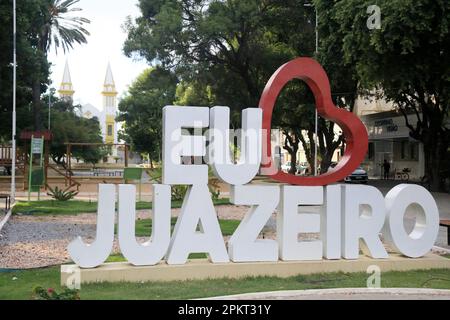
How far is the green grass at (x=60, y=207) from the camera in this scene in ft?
60.6

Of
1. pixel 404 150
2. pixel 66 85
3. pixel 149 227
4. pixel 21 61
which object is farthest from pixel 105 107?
pixel 149 227

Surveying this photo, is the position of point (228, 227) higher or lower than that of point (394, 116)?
lower

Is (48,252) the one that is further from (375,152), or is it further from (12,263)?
(375,152)

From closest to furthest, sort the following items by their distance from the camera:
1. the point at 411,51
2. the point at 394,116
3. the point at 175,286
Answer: the point at 175,286 → the point at 411,51 → the point at 394,116

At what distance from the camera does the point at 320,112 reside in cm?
927

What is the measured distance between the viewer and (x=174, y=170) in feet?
27.5

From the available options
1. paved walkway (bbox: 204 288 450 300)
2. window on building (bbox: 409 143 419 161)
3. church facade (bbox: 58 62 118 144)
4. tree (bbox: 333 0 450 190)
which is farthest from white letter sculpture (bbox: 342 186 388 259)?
church facade (bbox: 58 62 118 144)

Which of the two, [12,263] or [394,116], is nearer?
[12,263]

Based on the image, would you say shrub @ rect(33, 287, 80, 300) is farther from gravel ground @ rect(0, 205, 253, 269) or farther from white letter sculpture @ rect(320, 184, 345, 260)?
white letter sculpture @ rect(320, 184, 345, 260)

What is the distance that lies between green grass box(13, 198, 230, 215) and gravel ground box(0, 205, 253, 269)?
2.98ft

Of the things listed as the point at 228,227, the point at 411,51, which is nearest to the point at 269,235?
the point at 228,227

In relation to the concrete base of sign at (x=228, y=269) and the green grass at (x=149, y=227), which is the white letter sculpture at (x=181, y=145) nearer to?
the concrete base of sign at (x=228, y=269)

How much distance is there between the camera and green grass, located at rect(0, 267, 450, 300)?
7.28m

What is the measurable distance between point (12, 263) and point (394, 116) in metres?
40.7
